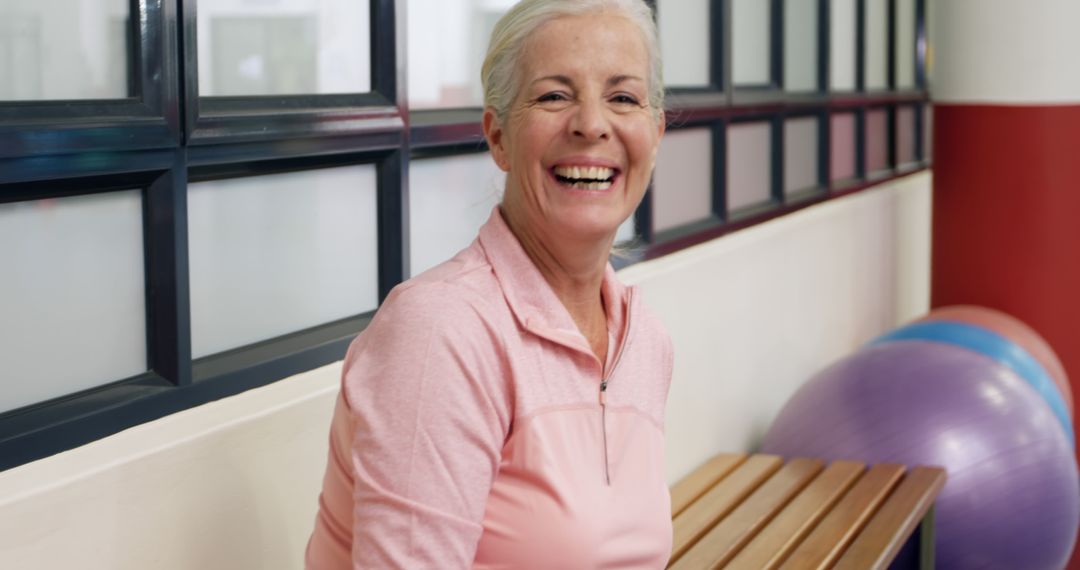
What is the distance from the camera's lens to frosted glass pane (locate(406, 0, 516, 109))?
2.52 m

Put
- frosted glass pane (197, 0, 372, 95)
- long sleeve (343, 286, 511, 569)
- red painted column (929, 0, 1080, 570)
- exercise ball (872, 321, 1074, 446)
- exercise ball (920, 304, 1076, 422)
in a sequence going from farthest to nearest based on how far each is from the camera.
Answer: red painted column (929, 0, 1080, 570)
exercise ball (920, 304, 1076, 422)
exercise ball (872, 321, 1074, 446)
frosted glass pane (197, 0, 372, 95)
long sleeve (343, 286, 511, 569)

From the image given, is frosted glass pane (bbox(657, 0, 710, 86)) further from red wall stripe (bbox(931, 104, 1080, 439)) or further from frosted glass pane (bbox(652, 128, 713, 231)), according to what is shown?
red wall stripe (bbox(931, 104, 1080, 439))

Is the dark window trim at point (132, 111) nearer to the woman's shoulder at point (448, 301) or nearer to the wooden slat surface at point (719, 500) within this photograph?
the woman's shoulder at point (448, 301)

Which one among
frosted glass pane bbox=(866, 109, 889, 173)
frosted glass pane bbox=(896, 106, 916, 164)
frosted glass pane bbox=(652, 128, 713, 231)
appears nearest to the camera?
frosted glass pane bbox=(652, 128, 713, 231)

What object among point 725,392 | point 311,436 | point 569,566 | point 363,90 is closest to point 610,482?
point 569,566

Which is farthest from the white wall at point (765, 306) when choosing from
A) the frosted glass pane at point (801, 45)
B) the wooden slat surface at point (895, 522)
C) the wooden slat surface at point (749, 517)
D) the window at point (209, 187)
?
the window at point (209, 187)

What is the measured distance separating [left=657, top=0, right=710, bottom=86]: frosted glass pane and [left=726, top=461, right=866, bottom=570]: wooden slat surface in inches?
45.0

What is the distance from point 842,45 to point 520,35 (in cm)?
398

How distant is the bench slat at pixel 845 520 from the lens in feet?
9.57

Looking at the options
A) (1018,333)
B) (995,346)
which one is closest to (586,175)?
(995,346)

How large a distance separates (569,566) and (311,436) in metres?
0.63

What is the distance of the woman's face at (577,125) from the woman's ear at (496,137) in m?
0.01

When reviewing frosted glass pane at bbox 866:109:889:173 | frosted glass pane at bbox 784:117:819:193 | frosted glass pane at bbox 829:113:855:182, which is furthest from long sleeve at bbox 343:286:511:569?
frosted glass pane at bbox 866:109:889:173

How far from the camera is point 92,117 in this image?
1.73 metres
